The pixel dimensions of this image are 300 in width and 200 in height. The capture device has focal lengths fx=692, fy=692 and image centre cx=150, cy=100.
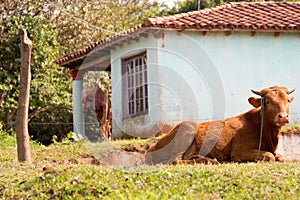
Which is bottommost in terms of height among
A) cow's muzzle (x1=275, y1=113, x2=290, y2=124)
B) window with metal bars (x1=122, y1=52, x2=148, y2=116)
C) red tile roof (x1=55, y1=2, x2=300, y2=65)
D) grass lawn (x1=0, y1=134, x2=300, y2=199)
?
grass lawn (x1=0, y1=134, x2=300, y2=199)

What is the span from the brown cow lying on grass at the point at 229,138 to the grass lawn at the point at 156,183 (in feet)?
6.58

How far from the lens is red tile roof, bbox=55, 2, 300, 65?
17938 millimetres

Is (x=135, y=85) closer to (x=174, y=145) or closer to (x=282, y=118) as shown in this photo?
(x=174, y=145)

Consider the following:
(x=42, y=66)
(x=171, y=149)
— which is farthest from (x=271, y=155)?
(x=42, y=66)

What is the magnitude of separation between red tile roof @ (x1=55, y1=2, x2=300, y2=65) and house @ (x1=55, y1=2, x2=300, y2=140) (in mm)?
27

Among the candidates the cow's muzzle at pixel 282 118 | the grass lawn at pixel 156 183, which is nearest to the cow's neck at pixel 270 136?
the cow's muzzle at pixel 282 118

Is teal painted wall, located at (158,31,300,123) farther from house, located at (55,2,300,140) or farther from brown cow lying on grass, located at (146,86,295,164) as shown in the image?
brown cow lying on grass, located at (146,86,295,164)

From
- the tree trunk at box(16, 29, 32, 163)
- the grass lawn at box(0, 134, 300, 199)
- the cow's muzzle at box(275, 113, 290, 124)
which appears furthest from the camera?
the tree trunk at box(16, 29, 32, 163)

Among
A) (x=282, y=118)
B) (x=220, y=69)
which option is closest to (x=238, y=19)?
(x=220, y=69)

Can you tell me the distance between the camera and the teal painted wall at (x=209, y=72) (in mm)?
18219

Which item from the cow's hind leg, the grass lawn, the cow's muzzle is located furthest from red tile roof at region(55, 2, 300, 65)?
the grass lawn

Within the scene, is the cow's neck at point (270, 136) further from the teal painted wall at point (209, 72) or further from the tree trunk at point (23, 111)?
the teal painted wall at point (209, 72)

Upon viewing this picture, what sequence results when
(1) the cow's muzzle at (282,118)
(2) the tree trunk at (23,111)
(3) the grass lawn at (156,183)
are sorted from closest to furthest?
(3) the grass lawn at (156,183) < (1) the cow's muzzle at (282,118) < (2) the tree trunk at (23,111)

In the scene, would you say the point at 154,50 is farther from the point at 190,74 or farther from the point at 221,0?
the point at 221,0
